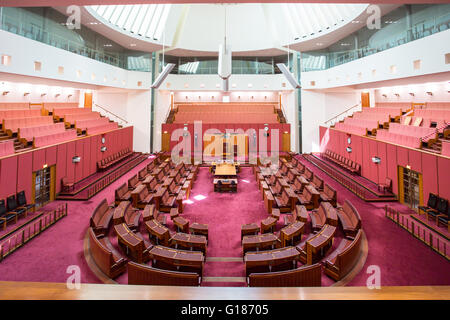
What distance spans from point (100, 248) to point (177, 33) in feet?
68.9

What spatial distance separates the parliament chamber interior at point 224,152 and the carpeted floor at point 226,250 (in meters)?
0.05

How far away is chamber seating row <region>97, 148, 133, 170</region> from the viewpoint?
51.5 feet

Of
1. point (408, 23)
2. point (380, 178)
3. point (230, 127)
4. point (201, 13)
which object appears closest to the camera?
point (380, 178)

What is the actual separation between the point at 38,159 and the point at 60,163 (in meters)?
1.48

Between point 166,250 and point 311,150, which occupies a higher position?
point 311,150

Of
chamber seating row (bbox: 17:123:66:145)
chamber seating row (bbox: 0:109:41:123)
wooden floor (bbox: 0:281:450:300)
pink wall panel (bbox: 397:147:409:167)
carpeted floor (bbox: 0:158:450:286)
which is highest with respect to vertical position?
chamber seating row (bbox: 0:109:41:123)

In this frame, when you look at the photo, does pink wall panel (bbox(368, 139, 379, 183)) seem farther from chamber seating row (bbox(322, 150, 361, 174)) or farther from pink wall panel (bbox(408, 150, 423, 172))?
pink wall panel (bbox(408, 150, 423, 172))

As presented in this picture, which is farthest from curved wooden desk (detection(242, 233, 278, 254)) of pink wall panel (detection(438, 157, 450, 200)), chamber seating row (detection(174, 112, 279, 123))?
chamber seating row (detection(174, 112, 279, 123))

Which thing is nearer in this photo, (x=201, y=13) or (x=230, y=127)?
(x=201, y=13)

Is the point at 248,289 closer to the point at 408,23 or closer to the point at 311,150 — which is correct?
the point at 408,23

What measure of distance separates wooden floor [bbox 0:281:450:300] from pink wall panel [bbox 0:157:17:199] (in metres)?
9.19

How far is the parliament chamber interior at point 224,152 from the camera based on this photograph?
580cm
